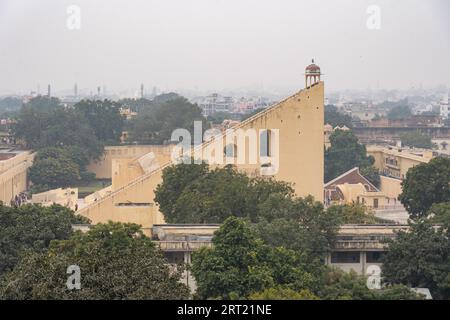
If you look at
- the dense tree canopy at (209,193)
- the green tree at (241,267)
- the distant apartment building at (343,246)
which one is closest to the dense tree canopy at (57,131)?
the dense tree canopy at (209,193)

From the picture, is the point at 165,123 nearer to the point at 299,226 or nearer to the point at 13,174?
the point at 13,174

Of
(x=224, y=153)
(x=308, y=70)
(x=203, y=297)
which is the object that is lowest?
(x=203, y=297)

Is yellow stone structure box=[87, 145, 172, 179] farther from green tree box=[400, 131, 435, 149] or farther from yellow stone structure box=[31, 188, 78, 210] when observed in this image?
green tree box=[400, 131, 435, 149]

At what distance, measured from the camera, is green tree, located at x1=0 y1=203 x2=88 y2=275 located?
589 inches

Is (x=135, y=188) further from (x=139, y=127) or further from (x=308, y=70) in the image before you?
(x=139, y=127)

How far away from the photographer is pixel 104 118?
1596 inches

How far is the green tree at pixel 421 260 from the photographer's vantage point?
47.0ft

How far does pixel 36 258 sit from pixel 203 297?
1.72m

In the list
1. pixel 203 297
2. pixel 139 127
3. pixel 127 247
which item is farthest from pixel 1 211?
pixel 139 127

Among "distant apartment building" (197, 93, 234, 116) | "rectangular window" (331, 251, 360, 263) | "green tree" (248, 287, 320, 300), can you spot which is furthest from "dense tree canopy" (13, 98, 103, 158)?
"distant apartment building" (197, 93, 234, 116)

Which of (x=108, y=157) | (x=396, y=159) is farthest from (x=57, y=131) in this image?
(x=396, y=159)

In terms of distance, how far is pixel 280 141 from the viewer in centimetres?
2092
